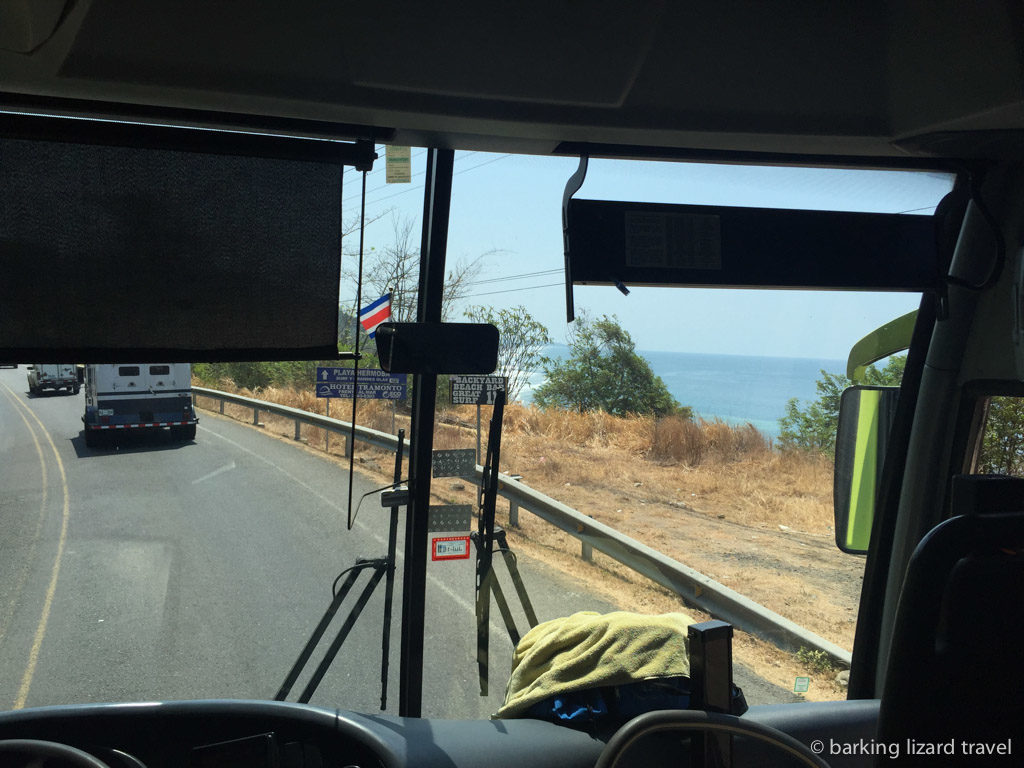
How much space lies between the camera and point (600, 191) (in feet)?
8.76

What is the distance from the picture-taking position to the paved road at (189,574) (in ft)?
7.60

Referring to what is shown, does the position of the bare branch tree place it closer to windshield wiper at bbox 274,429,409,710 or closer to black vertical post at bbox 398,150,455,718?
black vertical post at bbox 398,150,455,718

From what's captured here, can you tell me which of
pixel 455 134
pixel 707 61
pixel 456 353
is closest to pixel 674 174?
pixel 707 61

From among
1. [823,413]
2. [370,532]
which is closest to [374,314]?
[370,532]

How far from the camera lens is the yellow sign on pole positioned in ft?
8.55

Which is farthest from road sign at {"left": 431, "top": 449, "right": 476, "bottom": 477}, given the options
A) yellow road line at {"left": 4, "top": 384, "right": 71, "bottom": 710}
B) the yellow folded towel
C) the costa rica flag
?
yellow road line at {"left": 4, "top": 384, "right": 71, "bottom": 710}

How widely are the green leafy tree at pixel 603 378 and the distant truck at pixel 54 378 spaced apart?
1.47 m

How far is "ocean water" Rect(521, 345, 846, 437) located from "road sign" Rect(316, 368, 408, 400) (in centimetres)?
45

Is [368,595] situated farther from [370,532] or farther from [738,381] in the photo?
[738,381]

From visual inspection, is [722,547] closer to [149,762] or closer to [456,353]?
[456,353]

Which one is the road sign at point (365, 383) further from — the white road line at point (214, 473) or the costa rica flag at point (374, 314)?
the white road line at point (214, 473)

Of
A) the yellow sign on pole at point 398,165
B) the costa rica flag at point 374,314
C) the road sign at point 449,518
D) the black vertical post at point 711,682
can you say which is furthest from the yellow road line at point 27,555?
the black vertical post at point 711,682

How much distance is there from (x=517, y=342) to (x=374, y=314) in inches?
19.7

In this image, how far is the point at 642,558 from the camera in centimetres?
293
